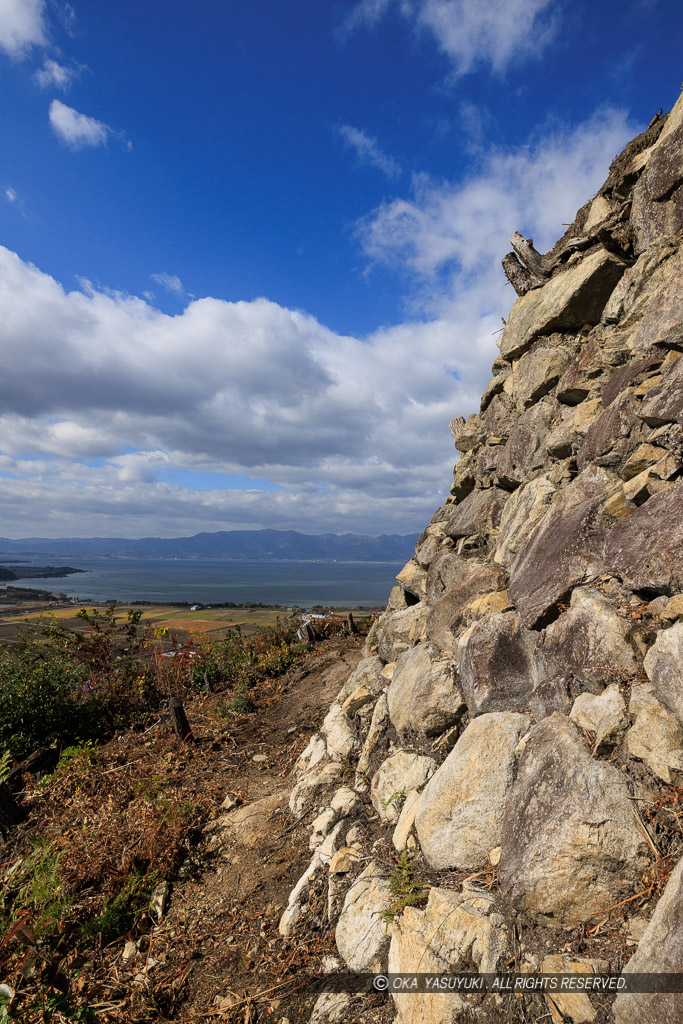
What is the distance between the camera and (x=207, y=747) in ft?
27.3

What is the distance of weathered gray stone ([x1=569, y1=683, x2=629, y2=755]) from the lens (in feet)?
9.96

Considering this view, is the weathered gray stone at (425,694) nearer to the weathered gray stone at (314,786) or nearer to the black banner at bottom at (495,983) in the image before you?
the weathered gray stone at (314,786)

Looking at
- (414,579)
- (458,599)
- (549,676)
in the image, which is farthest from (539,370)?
(549,676)

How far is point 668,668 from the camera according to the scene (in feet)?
9.55

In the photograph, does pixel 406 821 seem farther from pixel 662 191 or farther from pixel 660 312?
pixel 662 191

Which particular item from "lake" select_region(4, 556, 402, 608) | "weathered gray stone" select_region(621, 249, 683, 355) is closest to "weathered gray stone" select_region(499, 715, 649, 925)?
"weathered gray stone" select_region(621, 249, 683, 355)

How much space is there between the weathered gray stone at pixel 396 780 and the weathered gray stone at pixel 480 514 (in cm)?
318

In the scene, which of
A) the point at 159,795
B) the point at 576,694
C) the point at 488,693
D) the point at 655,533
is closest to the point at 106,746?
the point at 159,795

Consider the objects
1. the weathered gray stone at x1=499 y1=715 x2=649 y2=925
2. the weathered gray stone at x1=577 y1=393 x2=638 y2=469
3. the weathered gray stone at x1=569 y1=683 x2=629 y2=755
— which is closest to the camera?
the weathered gray stone at x1=499 y1=715 x2=649 y2=925

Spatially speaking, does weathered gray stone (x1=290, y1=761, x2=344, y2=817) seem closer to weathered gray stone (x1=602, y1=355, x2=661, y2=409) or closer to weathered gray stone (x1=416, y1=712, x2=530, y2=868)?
weathered gray stone (x1=416, y1=712, x2=530, y2=868)

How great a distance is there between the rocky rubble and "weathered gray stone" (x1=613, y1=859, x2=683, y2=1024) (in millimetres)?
11

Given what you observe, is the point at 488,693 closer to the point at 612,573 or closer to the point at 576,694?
the point at 576,694

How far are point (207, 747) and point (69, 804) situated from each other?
7.19 feet

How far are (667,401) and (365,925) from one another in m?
5.25
